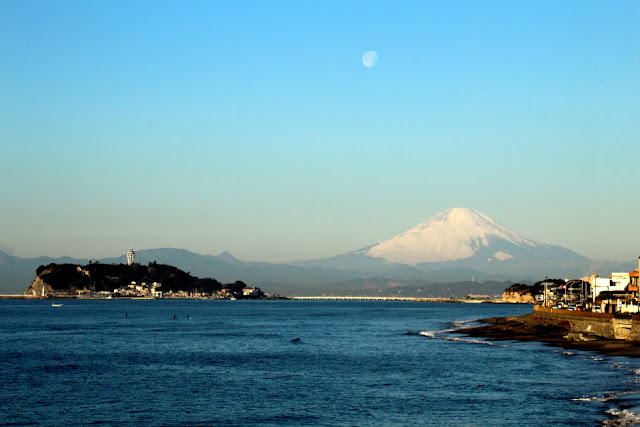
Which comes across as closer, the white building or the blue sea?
the blue sea

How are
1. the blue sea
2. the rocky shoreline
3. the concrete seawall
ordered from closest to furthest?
the blue sea, the rocky shoreline, the concrete seawall

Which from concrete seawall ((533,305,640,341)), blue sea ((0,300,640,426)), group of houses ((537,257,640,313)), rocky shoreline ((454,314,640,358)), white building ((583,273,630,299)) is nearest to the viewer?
blue sea ((0,300,640,426))

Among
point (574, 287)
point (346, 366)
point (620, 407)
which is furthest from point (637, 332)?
point (574, 287)

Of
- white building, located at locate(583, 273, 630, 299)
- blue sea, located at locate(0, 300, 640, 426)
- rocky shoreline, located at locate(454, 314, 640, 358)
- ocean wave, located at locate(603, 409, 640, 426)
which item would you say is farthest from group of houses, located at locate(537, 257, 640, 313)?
ocean wave, located at locate(603, 409, 640, 426)

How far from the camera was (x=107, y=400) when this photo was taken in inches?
1939

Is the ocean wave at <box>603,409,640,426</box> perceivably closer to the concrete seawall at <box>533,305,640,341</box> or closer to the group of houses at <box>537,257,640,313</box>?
the concrete seawall at <box>533,305,640,341</box>

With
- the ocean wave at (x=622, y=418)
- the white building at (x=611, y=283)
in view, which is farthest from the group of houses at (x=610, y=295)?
the ocean wave at (x=622, y=418)

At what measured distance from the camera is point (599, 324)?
92.1 m

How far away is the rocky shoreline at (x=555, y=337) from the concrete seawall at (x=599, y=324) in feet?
2.82

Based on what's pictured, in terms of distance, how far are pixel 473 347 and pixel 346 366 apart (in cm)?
2492

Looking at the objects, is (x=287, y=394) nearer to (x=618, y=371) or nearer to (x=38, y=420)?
(x=38, y=420)

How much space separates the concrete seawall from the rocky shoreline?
860 millimetres

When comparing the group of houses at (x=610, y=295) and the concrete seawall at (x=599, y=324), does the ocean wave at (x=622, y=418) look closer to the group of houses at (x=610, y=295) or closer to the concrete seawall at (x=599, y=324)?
the concrete seawall at (x=599, y=324)

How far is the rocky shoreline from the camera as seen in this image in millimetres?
77500
